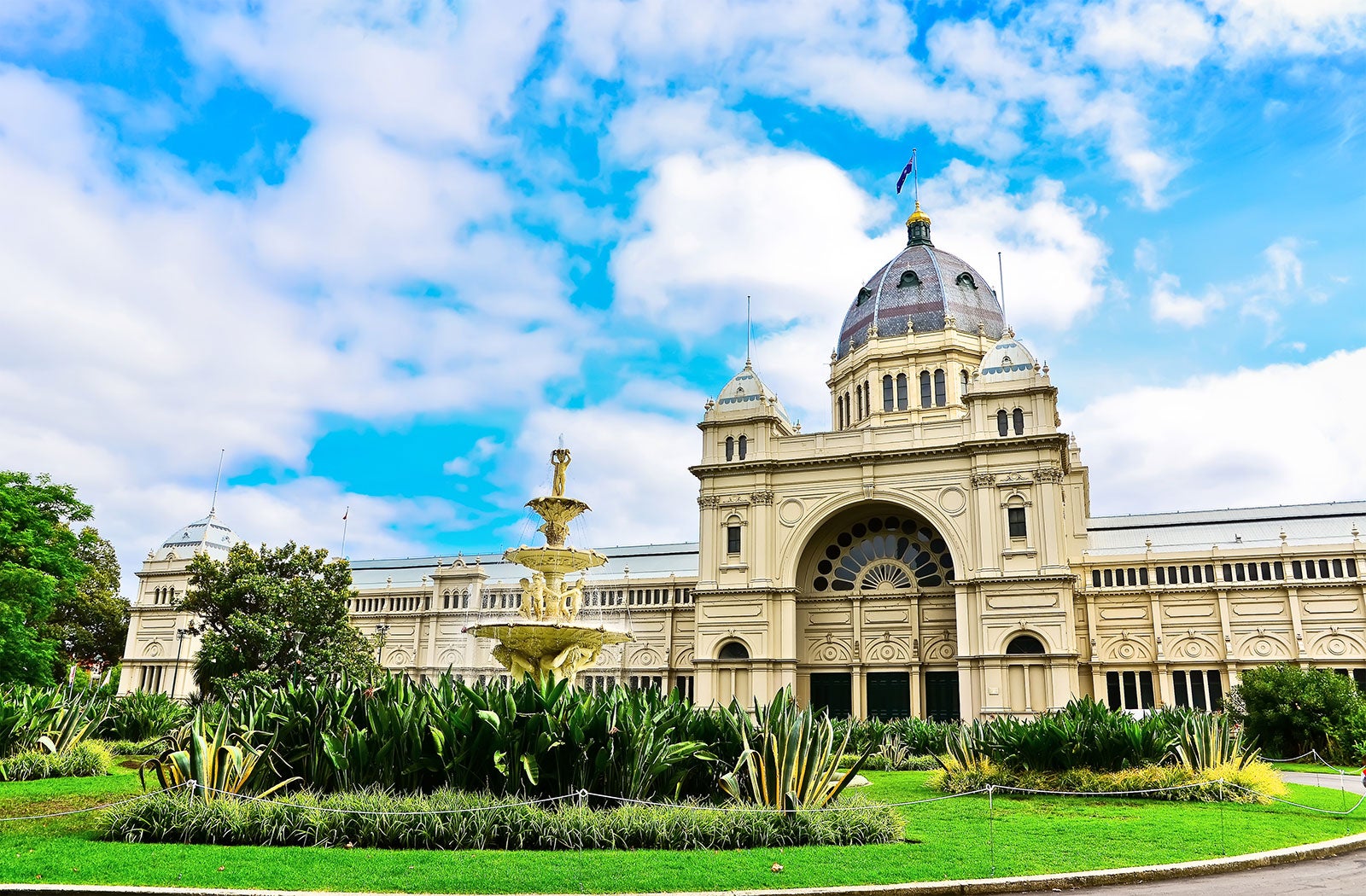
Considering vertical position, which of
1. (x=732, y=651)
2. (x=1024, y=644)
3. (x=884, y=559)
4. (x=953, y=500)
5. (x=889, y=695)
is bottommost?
(x=889, y=695)

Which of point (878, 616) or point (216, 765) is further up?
point (878, 616)

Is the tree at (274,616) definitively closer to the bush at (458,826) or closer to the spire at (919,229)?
the bush at (458,826)

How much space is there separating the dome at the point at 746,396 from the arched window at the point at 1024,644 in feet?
49.5

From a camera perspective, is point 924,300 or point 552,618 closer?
point 552,618

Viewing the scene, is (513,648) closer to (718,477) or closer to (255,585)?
(255,585)

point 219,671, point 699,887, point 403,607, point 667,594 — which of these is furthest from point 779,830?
point 403,607

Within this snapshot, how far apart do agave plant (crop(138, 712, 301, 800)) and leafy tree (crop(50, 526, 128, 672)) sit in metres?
49.7

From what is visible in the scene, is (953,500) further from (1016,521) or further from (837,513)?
(837,513)

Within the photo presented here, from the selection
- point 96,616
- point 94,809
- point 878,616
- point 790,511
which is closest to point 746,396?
point 790,511

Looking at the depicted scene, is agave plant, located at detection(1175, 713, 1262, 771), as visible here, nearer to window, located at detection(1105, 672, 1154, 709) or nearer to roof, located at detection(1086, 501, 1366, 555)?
window, located at detection(1105, 672, 1154, 709)

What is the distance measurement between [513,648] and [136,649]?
4673cm

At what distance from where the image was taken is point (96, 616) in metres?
58.1

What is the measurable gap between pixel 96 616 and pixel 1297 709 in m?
63.2

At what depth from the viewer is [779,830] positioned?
1163 centimetres
